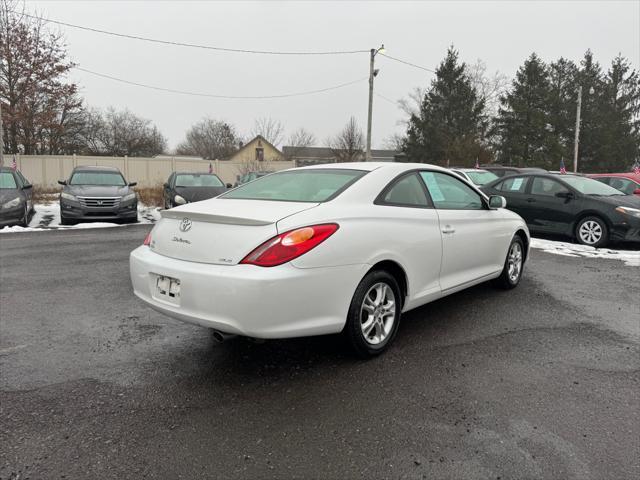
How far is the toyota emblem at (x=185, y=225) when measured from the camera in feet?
10.6

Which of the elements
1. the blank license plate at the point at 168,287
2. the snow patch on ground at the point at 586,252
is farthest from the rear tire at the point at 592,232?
the blank license plate at the point at 168,287

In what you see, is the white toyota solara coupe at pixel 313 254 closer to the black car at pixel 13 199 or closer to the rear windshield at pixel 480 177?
the black car at pixel 13 199

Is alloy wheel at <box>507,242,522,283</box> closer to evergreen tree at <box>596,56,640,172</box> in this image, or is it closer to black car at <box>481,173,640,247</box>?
black car at <box>481,173,640,247</box>

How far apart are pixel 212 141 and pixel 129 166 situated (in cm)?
3462

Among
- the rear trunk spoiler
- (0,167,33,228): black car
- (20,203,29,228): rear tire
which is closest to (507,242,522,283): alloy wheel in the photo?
the rear trunk spoiler

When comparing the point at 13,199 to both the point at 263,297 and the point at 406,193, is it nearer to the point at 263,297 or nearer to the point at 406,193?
the point at 406,193

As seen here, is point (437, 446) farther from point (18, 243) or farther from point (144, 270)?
point (18, 243)

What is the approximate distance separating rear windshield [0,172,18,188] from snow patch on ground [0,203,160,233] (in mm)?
1030

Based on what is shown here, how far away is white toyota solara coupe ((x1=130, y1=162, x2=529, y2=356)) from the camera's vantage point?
2.84 metres

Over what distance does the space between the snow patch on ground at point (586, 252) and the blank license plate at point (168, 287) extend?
6946mm

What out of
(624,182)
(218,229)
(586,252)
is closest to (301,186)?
(218,229)

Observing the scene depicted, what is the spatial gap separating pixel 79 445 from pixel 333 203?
2.06 m

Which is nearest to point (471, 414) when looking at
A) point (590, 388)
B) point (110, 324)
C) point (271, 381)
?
point (590, 388)

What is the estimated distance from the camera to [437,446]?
2.42m
